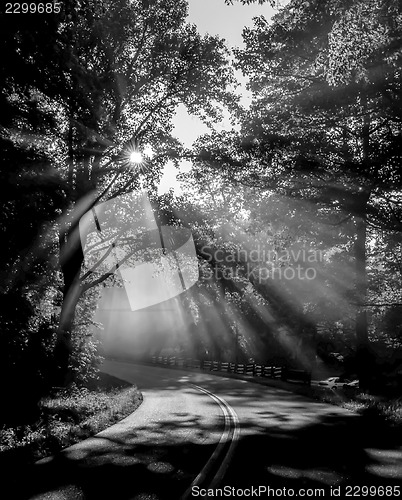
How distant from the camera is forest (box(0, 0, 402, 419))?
9.39 meters

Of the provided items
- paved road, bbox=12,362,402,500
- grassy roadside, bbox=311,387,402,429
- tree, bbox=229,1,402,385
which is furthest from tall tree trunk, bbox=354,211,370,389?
paved road, bbox=12,362,402,500

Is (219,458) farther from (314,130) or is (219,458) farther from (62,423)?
(314,130)

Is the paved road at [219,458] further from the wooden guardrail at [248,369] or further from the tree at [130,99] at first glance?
the wooden guardrail at [248,369]

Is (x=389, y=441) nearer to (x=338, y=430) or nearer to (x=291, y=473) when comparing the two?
(x=338, y=430)

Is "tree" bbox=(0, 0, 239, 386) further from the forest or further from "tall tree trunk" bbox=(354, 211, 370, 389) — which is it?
"tall tree trunk" bbox=(354, 211, 370, 389)

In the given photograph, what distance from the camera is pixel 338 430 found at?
34.9ft

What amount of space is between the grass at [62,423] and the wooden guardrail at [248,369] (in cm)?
1274

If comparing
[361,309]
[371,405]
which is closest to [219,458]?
[371,405]

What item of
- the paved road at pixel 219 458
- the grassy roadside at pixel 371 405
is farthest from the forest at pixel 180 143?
the paved road at pixel 219 458

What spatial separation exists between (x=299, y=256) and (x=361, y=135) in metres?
20.6

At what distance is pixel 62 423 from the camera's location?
12.0m

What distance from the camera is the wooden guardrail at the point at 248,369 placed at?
28656 mm

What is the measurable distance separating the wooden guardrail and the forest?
760 cm

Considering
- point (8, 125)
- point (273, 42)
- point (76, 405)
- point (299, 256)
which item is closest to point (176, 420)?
point (76, 405)
